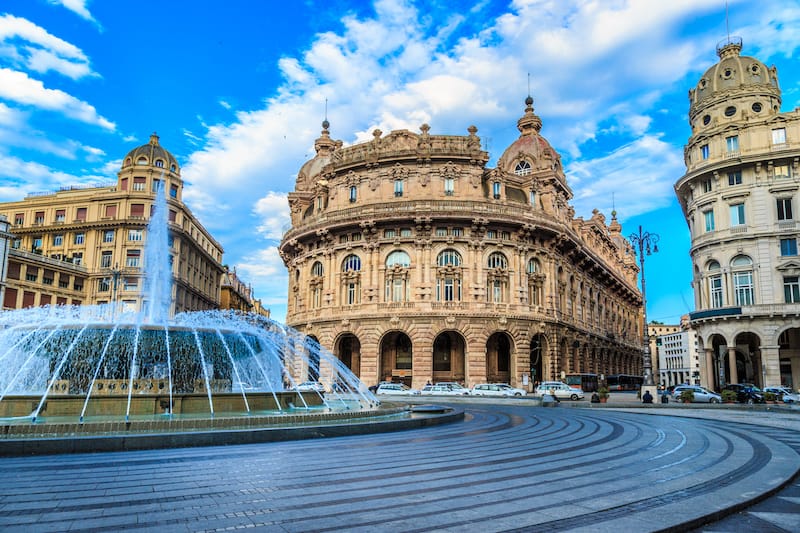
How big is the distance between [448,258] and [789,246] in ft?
79.8

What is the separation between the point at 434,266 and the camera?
151 feet

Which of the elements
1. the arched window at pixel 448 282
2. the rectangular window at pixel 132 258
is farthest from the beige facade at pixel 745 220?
the rectangular window at pixel 132 258

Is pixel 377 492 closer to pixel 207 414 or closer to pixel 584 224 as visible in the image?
pixel 207 414

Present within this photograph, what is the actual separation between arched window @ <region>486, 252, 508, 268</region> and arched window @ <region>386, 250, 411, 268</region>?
649cm

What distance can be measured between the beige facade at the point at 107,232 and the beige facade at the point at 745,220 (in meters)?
48.8

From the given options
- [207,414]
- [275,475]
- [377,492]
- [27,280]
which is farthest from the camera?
[27,280]

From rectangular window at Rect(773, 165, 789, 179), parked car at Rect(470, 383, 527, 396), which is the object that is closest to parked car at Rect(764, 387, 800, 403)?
parked car at Rect(470, 383, 527, 396)

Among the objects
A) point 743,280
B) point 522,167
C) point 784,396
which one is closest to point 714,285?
point 743,280

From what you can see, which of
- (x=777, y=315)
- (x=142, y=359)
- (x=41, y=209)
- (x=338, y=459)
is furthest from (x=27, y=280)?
(x=777, y=315)

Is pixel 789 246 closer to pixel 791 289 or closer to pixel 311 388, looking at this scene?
pixel 791 289

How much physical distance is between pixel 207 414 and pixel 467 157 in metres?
36.3

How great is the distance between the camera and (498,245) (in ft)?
154

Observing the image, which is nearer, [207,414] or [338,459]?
[338,459]

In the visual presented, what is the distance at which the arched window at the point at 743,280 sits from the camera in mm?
43625
